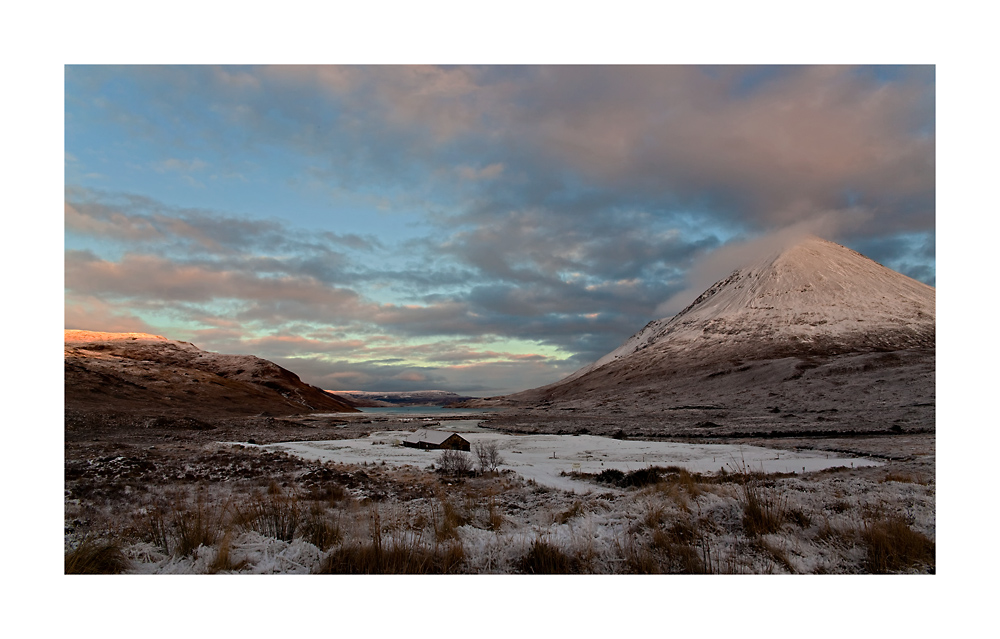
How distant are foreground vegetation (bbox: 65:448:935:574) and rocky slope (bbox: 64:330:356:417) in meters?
42.5

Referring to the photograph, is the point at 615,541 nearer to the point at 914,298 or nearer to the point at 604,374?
the point at 604,374

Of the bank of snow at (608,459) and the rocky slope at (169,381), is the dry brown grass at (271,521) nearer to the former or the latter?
the bank of snow at (608,459)

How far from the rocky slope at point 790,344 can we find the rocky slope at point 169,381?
188ft

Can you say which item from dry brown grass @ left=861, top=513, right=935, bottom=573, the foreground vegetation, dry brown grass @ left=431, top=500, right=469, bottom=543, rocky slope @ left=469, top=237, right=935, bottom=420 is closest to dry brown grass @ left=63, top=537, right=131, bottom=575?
the foreground vegetation

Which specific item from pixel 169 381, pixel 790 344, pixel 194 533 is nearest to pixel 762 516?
pixel 194 533

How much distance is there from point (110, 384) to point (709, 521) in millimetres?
67692

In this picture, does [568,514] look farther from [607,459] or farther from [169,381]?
[169,381]

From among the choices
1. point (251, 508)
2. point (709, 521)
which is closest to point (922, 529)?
point (709, 521)

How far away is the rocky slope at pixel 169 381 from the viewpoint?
166 feet

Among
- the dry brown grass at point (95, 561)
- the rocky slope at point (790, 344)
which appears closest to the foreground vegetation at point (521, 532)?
the dry brown grass at point (95, 561)

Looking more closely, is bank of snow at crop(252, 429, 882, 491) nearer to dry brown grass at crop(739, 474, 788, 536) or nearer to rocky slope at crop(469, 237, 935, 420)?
dry brown grass at crop(739, 474, 788, 536)

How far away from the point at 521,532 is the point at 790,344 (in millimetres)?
120259

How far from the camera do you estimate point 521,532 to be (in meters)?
6.50
